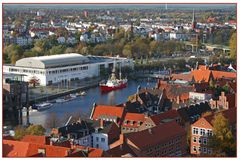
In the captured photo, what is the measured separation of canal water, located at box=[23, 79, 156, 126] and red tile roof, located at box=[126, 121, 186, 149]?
2.07 m

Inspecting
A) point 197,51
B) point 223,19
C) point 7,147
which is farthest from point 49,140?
point 223,19

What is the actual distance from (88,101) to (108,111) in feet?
8.61

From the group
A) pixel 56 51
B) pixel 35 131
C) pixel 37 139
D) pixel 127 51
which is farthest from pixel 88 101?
pixel 127 51

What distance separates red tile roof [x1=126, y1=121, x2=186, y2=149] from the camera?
5031 mm

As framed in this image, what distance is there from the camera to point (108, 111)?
6551 millimetres

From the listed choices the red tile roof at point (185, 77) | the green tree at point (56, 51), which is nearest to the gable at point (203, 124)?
the red tile roof at point (185, 77)

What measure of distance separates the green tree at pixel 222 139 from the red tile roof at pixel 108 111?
131cm

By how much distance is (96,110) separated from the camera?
6664mm

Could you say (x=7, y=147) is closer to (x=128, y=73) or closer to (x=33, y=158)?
(x=33, y=158)

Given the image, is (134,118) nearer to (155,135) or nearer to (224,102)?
(155,135)

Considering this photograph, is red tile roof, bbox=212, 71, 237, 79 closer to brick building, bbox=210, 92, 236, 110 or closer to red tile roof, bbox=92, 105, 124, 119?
brick building, bbox=210, 92, 236, 110

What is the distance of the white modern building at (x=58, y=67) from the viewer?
36.5 feet

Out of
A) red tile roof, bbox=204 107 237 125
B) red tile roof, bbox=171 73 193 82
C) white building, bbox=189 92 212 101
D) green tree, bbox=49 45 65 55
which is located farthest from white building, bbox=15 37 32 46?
red tile roof, bbox=204 107 237 125

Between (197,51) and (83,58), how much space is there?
4.48 metres
